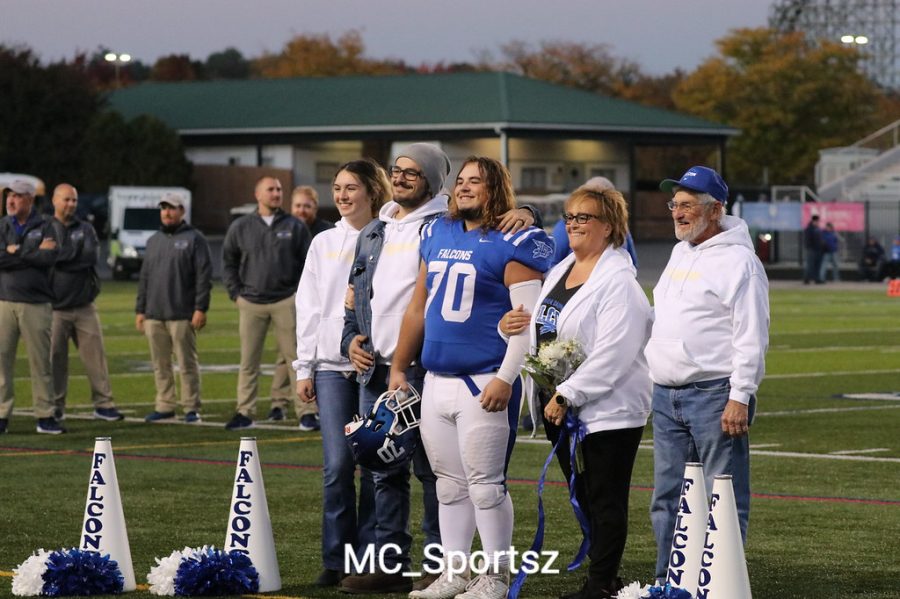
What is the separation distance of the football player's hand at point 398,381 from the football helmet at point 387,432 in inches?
0.9

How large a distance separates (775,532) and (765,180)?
69.8 meters

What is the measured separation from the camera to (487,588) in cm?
750

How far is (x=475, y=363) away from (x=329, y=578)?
1372 mm

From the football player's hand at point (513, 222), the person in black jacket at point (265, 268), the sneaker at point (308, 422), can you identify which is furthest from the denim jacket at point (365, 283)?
the person in black jacket at point (265, 268)

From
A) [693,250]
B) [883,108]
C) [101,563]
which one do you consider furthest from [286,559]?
[883,108]

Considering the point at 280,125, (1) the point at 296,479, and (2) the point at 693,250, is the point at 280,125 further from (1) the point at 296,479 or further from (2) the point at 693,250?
(2) the point at 693,250

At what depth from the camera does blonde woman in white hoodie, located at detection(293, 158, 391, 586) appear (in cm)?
834

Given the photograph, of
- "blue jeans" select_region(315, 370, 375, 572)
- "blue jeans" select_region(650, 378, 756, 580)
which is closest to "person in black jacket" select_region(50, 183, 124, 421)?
"blue jeans" select_region(315, 370, 375, 572)

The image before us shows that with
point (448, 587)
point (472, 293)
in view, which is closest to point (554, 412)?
point (472, 293)

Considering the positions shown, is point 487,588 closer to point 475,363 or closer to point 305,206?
point 475,363

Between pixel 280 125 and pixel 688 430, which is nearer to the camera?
pixel 688 430

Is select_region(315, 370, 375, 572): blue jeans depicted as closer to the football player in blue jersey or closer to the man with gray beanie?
the man with gray beanie

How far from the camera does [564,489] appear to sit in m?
11.8

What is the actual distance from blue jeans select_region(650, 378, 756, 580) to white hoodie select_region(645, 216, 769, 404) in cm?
7
